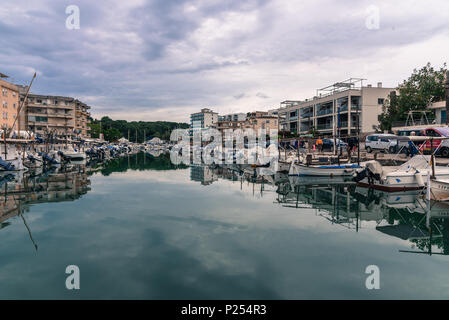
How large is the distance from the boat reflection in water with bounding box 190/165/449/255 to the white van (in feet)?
29.8

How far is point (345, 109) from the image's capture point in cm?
5619

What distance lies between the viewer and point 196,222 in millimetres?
13695

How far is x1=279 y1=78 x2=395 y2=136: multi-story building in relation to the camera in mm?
54656

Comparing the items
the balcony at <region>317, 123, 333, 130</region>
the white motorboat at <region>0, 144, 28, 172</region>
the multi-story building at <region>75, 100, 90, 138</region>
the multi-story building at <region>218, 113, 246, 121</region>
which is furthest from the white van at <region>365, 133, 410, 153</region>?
the multi-story building at <region>218, 113, 246, 121</region>

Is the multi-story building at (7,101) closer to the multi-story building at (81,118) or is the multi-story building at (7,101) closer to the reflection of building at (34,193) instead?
the multi-story building at (81,118)

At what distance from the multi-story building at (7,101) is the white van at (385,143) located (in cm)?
5730

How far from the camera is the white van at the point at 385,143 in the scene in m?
31.6

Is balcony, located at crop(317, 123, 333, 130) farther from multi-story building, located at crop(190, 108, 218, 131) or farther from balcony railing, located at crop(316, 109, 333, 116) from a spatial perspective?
multi-story building, located at crop(190, 108, 218, 131)

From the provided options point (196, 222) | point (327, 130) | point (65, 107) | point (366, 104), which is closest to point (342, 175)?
point (196, 222)

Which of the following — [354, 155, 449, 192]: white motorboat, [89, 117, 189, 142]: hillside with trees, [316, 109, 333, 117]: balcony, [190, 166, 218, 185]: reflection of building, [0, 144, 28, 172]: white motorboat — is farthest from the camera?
[89, 117, 189, 142]: hillside with trees

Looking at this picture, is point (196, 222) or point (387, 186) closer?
point (196, 222)

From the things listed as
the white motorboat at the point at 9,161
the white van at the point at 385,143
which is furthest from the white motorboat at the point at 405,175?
the white motorboat at the point at 9,161
